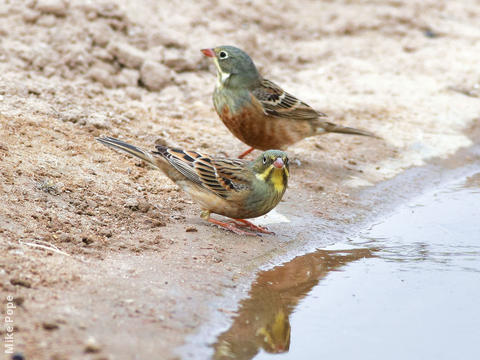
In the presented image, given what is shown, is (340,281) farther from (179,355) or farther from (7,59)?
(7,59)

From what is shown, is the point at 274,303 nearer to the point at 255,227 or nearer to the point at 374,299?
the point at 374,299

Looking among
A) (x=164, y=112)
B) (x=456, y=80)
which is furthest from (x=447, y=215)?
(x=456, y=80)

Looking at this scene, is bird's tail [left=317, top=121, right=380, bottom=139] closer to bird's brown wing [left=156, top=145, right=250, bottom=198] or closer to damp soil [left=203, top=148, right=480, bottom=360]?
damp soil [left=203, top=148, right=480, bottom=360]

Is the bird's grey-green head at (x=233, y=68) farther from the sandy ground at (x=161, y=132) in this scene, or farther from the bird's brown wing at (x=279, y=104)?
the sandy ground at (x=161, y=132)

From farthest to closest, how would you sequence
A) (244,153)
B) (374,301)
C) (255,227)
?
(244,153)
(255,227)
(374,301)

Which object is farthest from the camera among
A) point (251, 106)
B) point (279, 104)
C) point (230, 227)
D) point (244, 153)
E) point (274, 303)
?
point (244, 153)

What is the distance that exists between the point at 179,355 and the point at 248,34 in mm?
9014

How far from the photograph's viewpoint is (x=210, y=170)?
713 cm

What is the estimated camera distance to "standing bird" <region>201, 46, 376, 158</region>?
28.6 feet

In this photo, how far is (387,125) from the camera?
432 inches

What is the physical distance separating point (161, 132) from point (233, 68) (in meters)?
1.24

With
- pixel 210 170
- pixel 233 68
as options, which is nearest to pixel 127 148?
pixel 210 170

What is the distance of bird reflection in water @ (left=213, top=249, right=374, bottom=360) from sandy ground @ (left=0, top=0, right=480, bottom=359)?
0.74 feet

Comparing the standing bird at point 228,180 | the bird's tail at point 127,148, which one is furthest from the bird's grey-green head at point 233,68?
the bird's tail at point 127,148
